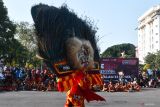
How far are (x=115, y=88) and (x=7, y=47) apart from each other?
29353mm

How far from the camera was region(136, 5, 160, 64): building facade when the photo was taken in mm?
118944

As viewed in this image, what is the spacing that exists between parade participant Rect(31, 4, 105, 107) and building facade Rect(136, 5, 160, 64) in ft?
350

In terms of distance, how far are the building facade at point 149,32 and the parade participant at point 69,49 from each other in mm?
106548

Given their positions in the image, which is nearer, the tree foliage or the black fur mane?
the black fur mane

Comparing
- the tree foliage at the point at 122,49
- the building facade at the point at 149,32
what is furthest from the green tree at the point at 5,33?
the tree foliage at the point at 122,49

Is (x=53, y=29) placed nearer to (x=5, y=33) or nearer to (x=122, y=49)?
(x=5, y=33)

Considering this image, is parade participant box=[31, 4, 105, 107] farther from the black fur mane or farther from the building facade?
the building facade

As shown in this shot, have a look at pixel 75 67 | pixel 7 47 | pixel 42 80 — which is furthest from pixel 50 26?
pixel 7 47

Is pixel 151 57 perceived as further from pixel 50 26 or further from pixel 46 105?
pixel 50 26

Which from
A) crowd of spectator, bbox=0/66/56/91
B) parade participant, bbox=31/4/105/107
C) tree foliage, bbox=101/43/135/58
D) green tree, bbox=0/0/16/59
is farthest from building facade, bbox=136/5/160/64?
parade participant, bbox=31/4/105/107

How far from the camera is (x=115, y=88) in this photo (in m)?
27.8

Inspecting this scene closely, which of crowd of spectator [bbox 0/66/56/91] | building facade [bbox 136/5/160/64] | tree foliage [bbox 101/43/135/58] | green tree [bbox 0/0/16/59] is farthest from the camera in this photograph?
tree foliage [bbox 101/43/135/58]

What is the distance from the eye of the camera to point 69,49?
692 centimetres

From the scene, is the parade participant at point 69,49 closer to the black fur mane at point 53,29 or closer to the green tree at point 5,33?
the black fur mane at point 53,29
